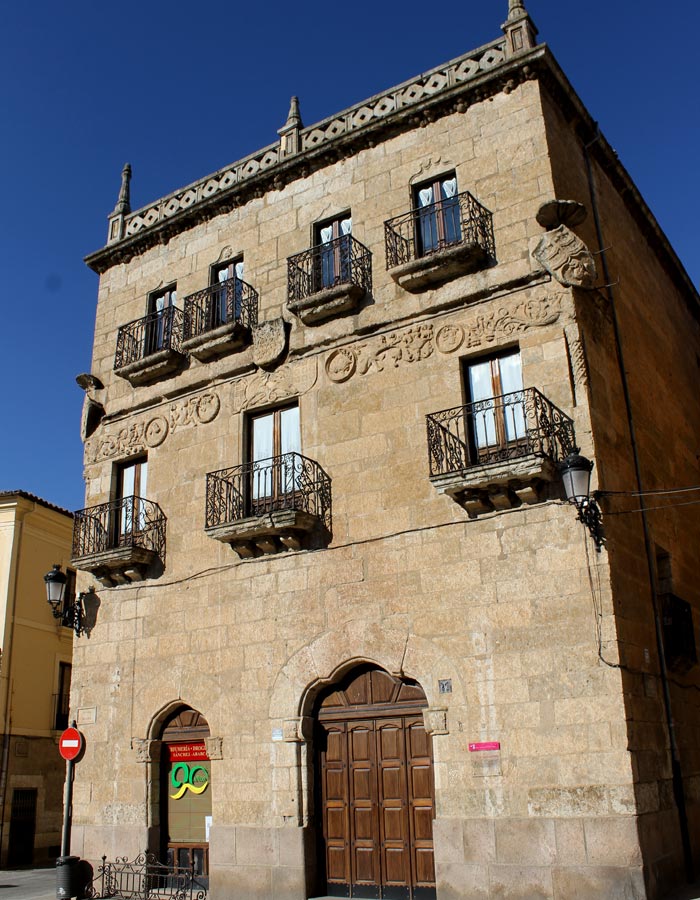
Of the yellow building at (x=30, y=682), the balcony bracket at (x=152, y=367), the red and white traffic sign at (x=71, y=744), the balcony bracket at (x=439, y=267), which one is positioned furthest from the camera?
the yellow building at (x=30, y=682)

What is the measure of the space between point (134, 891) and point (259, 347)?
27.7 ft

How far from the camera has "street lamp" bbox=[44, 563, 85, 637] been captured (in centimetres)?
1372

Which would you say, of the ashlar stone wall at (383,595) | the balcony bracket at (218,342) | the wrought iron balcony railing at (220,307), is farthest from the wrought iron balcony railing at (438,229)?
the balcony bracket at (218,342)

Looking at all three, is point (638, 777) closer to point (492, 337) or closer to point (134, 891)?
point (492, 337)

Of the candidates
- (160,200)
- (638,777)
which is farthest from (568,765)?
(160,200)

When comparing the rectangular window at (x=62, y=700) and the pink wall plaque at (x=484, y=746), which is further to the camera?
the rectangular window at (x=62, y=700)

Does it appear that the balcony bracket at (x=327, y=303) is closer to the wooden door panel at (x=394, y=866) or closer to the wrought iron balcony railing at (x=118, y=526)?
the wrought iron balcony railing at (x=118, y=526)

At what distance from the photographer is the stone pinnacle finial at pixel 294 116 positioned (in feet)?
49.8

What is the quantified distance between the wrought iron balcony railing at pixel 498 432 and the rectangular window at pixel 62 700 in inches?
584

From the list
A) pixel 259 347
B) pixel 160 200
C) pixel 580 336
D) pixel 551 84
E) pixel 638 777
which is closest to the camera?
Answer: pixel 638 777

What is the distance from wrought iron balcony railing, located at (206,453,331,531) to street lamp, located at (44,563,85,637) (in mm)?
2684

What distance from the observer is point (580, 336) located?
443 inches

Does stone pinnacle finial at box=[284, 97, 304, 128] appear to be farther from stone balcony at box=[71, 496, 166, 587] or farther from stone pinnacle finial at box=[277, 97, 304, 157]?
stone balcony at box=[71, 496, 166, 587]

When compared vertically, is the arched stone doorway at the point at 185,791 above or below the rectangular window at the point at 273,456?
below
